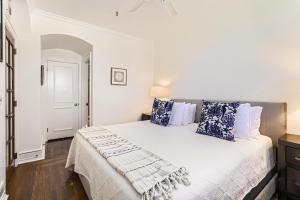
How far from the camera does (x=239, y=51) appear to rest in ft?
8.18

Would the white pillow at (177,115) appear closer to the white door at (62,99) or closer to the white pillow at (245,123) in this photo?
the white pillow at (245,123)

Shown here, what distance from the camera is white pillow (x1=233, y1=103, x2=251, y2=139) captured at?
1.95 metres

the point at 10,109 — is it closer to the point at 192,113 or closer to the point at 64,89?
the point at 64,89

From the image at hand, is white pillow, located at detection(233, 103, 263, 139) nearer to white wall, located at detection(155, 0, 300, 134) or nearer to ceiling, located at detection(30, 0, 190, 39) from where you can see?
white wall, located at detection(155, 0, 300, 134)

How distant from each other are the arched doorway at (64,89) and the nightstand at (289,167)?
357 centimetres

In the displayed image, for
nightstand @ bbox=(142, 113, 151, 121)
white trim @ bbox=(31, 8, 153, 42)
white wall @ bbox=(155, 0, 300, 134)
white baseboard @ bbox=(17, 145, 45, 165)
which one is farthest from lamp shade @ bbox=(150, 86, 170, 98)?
white baseboard @ bbox=(17, 145, 45, 165)

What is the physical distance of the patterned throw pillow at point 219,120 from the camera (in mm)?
1941

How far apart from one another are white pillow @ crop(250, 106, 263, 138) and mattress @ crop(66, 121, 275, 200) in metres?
0.09

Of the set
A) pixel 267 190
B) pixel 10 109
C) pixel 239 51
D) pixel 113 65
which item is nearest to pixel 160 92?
pixel 113 65

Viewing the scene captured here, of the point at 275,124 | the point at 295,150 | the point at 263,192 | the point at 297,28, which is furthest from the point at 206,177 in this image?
the point at 297,28

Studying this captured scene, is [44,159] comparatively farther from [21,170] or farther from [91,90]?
[91,90]

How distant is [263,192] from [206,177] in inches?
40.3

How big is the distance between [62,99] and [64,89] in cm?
26

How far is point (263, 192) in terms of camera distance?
1.68 metres
